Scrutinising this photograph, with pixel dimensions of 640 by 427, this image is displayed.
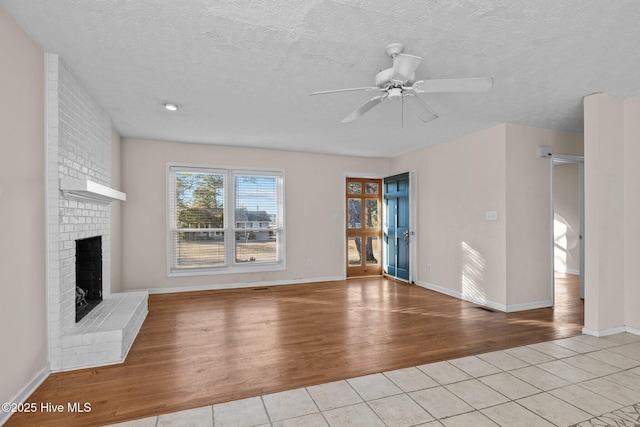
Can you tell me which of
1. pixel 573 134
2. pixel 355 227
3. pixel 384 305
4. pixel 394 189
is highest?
pixel 573 134

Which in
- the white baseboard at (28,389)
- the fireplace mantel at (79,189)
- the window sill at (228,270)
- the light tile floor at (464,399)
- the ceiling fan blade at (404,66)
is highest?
the ceiling fan blade at (404,66)

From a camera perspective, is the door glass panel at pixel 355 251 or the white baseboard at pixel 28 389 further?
the door glass panel at pixel 355 251

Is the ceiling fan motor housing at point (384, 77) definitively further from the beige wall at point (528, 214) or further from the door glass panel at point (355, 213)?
the door glass panel at point (355, 213)

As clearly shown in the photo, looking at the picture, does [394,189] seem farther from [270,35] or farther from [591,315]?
[270,35]

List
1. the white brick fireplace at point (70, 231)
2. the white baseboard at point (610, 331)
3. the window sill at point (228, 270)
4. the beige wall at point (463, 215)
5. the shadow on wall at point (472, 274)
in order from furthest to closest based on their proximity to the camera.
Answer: the window sill at point (228, 270) < the shadow on wall at point (472, 274) < the beige wall at point (463, 215) < the white baseboard at point (610, 331) < the white brick fireplace at point (70, 231)

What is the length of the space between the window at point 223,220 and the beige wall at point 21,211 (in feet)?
10.1

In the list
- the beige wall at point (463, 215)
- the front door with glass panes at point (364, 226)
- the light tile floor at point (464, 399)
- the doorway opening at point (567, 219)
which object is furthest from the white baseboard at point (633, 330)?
the front door with glass panes at point (364, 226)

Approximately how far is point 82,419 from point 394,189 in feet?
19.2

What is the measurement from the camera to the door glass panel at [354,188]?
7.00m

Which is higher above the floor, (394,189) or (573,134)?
(573,134)

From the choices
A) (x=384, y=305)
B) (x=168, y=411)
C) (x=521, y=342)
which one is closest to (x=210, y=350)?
(x=168, y=411)

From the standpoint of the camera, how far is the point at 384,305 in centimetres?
477

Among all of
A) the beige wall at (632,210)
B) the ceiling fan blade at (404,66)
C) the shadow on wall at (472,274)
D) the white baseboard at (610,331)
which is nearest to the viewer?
the ceiling fan blade at (404,66)

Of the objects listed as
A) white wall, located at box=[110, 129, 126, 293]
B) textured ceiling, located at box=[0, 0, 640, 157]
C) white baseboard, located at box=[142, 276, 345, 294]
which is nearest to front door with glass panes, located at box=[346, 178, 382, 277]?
white baseboard, located at box=[142, 276, 345, 294]
